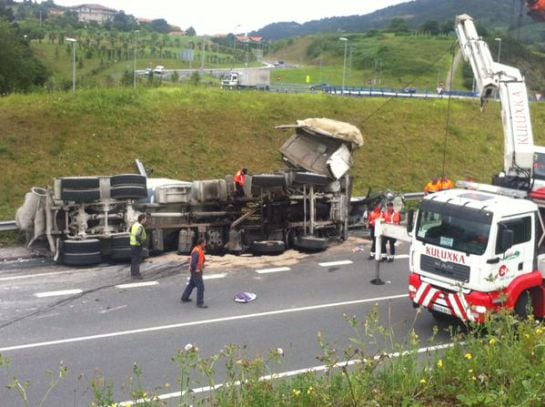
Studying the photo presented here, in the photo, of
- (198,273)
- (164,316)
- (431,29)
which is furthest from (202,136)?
(431,29)

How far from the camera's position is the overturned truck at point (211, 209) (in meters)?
14.0

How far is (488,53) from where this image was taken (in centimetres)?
1614

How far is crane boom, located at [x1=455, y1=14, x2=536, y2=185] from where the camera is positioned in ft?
51.3

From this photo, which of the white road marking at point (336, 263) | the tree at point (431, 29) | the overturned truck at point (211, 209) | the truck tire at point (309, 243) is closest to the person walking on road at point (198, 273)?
the overturned truck at point (211, 209)

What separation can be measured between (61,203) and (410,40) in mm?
92440

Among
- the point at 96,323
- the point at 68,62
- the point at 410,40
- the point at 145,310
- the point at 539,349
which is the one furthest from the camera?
the point at 410,40

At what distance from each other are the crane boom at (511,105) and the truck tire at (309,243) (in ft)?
15.7

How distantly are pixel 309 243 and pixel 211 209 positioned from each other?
2.41m

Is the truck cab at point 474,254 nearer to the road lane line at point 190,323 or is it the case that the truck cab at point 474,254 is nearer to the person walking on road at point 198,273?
the road lane line at point 190,323

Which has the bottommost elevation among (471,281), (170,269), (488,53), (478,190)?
(170,269)

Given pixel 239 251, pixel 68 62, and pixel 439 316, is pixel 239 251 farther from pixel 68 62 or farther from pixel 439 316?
pixel 68 62

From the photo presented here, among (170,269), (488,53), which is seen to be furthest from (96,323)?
(488,53)

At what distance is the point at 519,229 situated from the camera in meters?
10.3

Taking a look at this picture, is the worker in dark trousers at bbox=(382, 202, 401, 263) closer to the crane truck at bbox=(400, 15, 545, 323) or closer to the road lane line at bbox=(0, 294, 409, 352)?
the road lane line at bbox=(0, 294, 409, 352)
